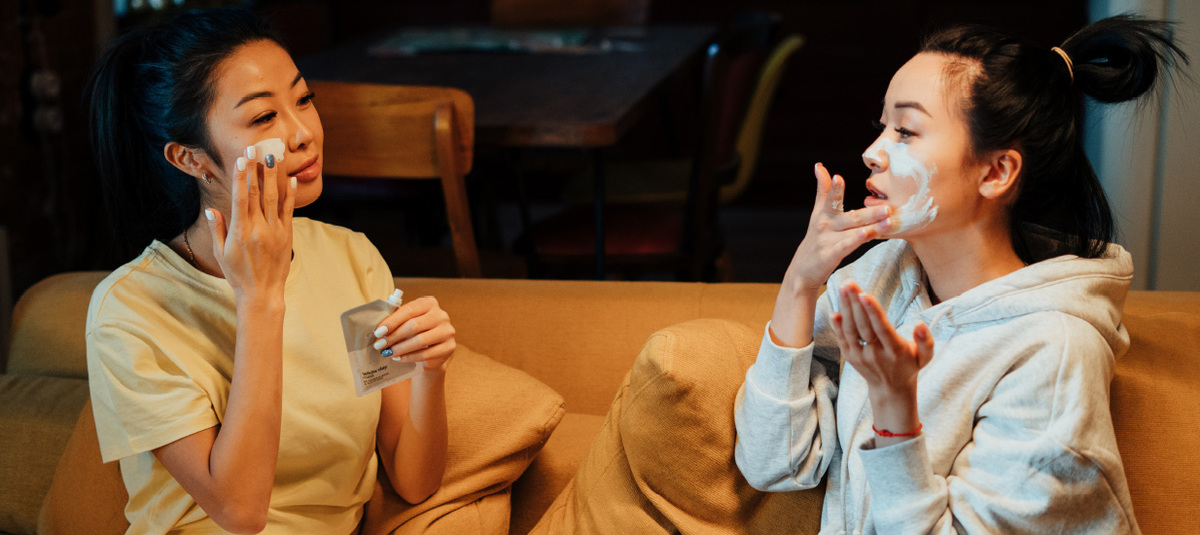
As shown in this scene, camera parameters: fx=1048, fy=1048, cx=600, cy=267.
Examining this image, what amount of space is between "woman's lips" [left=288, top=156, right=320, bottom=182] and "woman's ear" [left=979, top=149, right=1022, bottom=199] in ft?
2.77

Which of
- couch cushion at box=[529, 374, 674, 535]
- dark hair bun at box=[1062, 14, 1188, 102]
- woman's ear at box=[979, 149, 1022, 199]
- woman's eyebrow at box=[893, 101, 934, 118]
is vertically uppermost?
dark hair bun at box=[1062, 14, 1188, 102]

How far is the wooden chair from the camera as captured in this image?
201 cm

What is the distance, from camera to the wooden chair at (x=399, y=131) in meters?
2.01

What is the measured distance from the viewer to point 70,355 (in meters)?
1.79

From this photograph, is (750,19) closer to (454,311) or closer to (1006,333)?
(454,311)

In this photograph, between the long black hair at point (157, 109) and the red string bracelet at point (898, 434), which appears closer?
the red string bracelet at point (898, 434)

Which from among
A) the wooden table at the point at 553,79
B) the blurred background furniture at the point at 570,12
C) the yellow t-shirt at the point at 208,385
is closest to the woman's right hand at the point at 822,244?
the yellow t-shirt at the point at 208,385

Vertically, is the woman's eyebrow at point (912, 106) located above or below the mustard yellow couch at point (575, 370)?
above

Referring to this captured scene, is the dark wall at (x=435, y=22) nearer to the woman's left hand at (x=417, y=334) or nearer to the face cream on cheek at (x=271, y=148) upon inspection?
the face cream on cheek at (x=271, y=148)

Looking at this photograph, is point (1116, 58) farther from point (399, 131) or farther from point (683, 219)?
point (683, 219)

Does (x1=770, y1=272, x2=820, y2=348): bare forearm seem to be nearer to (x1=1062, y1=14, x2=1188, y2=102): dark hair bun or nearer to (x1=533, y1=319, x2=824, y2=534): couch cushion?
(x1=533, y1=319, x2=824, y2=534): couch cushion

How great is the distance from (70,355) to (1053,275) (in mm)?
1545

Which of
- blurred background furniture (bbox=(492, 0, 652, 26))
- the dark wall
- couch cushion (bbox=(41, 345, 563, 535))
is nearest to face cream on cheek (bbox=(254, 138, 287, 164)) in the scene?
couch cushion (bbox=(41, 345, 563, 535))

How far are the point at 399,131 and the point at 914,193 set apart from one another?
1.13 m
